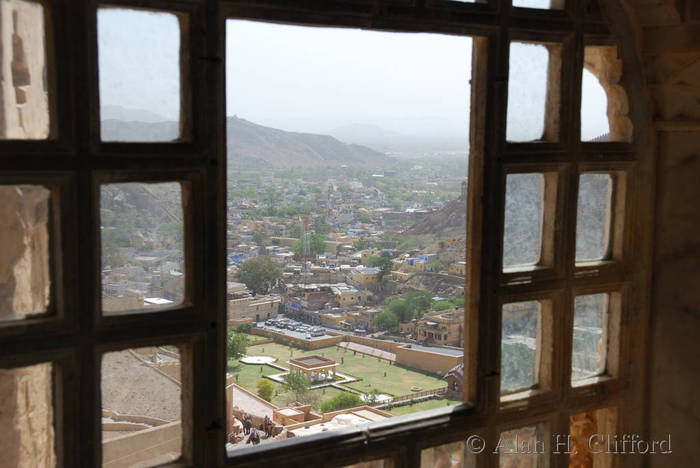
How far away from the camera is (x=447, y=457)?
8.70 ft

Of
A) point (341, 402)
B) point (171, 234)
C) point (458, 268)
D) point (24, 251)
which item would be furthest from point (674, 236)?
point (24, 251)

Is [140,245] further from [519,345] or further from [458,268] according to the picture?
[519,345]

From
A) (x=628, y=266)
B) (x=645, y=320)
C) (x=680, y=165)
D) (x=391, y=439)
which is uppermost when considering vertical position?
(x=680, y=165)

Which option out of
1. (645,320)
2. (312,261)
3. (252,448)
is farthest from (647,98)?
(252,448)

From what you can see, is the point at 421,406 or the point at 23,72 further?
the point at 421,406

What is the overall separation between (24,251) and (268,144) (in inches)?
32.1

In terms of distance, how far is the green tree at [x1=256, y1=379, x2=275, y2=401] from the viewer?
2.29 metres

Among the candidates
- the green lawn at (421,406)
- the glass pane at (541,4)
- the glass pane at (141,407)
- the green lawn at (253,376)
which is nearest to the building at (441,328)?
the green lawn at (421,406)

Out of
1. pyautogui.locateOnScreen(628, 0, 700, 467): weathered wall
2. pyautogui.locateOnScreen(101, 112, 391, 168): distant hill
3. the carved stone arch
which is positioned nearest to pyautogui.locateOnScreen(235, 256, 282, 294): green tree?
pyautogui.locateOnScreen(101, 112, 391, 168): distant hill

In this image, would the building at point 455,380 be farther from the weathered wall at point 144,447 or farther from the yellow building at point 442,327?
the weathered wall at point 144,447

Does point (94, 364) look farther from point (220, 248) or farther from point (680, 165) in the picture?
point (680, 165)

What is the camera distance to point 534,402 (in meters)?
2.76

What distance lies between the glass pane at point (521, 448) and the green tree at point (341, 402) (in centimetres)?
65

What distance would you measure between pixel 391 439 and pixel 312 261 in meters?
0.69
